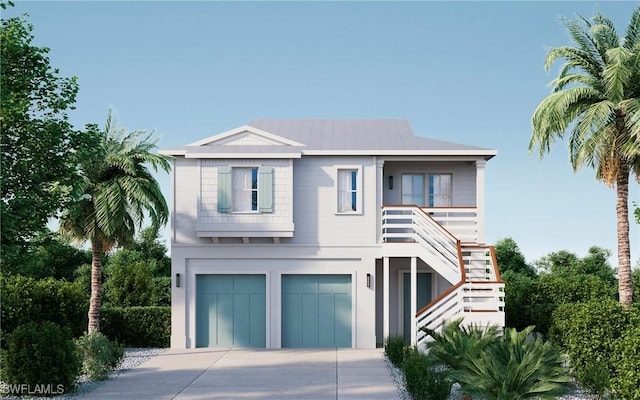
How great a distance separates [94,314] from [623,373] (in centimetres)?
1498

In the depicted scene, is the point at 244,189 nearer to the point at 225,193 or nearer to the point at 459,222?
the point at 225,193

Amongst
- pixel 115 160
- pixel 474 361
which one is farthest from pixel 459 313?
pixel 115 160

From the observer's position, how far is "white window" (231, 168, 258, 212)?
22.6 metres

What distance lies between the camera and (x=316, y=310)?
23156 mm

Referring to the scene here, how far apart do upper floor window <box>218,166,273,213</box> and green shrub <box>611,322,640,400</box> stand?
10.8m

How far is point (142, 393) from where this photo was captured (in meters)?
15.7

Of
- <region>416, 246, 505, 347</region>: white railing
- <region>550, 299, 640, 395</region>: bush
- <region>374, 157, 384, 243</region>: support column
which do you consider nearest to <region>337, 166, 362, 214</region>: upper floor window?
<region>374, 157, 384, 243</region>: support column

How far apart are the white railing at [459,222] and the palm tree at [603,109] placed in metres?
2.97

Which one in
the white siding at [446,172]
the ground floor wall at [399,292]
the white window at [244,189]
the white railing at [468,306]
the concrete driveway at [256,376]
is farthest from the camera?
the white siding at [446,172]

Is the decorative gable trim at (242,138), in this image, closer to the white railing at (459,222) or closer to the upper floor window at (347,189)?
the upper floor window at (347,189)

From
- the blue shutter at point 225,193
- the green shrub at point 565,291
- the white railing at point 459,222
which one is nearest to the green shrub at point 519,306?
the green shrub at point 565,291

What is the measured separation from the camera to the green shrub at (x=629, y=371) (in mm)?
14164

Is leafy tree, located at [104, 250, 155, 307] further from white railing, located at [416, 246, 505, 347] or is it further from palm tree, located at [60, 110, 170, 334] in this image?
white railing, located at [416, 246, 505, 347]

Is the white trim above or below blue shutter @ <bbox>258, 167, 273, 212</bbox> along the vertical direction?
above
